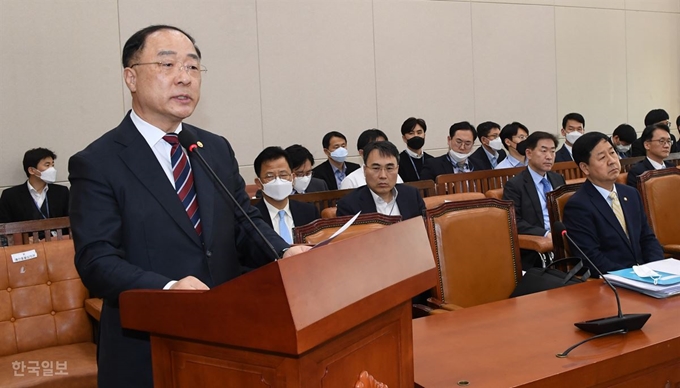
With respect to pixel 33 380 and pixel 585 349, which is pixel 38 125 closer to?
pixel 33 380

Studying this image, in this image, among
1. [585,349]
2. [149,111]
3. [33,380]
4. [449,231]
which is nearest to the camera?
[149,111]

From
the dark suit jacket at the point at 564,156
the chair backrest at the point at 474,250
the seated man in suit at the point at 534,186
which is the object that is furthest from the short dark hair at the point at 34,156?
the dark suit jacket at the point at 564,156

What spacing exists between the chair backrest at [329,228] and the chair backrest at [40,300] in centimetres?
107

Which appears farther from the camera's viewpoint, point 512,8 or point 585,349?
point 512,8

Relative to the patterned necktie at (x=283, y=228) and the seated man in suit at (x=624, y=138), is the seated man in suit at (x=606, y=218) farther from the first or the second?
the seated man in suit at (x=624, y=138)

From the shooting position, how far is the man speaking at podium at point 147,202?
146 centimetres

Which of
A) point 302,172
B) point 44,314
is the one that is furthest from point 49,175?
point 44,314

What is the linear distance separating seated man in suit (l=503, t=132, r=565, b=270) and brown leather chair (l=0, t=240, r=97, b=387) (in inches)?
99.6

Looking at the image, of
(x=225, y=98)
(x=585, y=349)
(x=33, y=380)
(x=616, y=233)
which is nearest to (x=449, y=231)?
(x=616, y=233)

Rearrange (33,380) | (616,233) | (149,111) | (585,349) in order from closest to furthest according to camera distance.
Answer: (149,111)
(585,349)
(33,380)
(616,233)

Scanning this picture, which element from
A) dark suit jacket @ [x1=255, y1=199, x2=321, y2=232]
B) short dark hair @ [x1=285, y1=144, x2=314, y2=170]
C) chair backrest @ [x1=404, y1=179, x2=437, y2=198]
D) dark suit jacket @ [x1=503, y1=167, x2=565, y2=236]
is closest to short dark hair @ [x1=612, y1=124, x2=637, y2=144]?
dark suit jacket @ [x1=503, y1=167, x2=565, y2=236]

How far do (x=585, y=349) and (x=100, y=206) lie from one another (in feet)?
4.08

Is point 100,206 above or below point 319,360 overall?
above

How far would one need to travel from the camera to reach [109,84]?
5.87 meters
